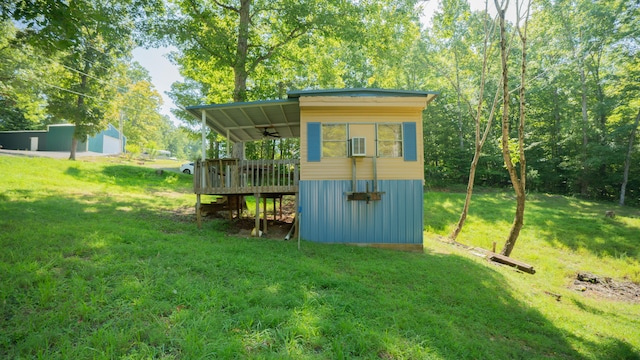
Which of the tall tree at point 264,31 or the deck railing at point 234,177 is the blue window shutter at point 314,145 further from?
the tall tree at point 264,31

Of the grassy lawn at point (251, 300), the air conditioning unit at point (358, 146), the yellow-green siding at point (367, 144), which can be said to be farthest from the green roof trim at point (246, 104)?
the grassy lawn at point (251, 300)

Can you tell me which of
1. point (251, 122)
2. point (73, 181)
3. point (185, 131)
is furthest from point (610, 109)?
point (73, 181)

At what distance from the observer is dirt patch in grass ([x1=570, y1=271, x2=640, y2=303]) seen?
8180mm

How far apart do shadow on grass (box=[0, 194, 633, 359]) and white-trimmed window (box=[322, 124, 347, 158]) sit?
2969 mm

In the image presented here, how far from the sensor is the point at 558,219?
14289 millimetres

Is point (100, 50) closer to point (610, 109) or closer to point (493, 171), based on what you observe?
point (493, 171)

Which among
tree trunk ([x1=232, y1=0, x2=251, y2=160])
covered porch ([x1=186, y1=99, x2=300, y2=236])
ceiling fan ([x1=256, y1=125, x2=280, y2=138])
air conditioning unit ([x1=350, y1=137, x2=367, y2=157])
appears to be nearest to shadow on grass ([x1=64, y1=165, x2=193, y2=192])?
tree trunk ([x1=232, y1=0, x2=251, y2=160])

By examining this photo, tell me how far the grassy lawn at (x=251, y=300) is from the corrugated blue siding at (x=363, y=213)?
678mm

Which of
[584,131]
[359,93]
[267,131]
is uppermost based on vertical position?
[584,131]

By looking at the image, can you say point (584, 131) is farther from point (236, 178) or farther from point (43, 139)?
point (43, 139)

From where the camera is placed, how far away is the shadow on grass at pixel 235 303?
9.65 ft

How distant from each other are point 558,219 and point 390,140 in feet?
39.1

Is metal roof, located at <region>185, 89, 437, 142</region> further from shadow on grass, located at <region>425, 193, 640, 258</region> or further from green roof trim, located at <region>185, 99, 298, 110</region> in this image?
shadow on grass, located at <region>425, 193, 640, 258</region>

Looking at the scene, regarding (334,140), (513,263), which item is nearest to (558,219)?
(513,263)
